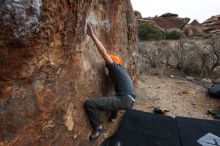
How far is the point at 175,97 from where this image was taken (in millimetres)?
5793

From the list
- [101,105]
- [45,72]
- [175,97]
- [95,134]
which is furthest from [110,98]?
[175,97]

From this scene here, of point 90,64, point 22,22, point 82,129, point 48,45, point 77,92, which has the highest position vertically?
point 22,22

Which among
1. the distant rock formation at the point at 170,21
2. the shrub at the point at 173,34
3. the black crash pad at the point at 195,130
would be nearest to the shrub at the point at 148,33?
the shrub at the point at 173,34

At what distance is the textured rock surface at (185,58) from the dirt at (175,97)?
1.01 metres

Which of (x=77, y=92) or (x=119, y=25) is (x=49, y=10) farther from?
(x=119, y=25)

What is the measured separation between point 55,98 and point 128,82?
1.13 meters

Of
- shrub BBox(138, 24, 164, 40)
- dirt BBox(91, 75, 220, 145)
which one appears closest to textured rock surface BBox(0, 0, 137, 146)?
dirt BBox(91, 75, 220, 145)

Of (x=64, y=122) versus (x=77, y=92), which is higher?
(x=77, y=92)

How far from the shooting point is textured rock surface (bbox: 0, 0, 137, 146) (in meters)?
1.82

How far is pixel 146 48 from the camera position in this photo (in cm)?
990

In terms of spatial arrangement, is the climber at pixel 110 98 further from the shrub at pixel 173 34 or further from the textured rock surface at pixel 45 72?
the shrub at pixel 173 34

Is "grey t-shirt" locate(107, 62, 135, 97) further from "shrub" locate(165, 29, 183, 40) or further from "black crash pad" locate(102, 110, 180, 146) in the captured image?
"shrub" locate(165, 29, 183, 40)

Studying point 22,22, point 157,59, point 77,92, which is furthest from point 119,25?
point 157,59

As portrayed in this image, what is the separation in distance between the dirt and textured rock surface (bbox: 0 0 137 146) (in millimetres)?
1138
